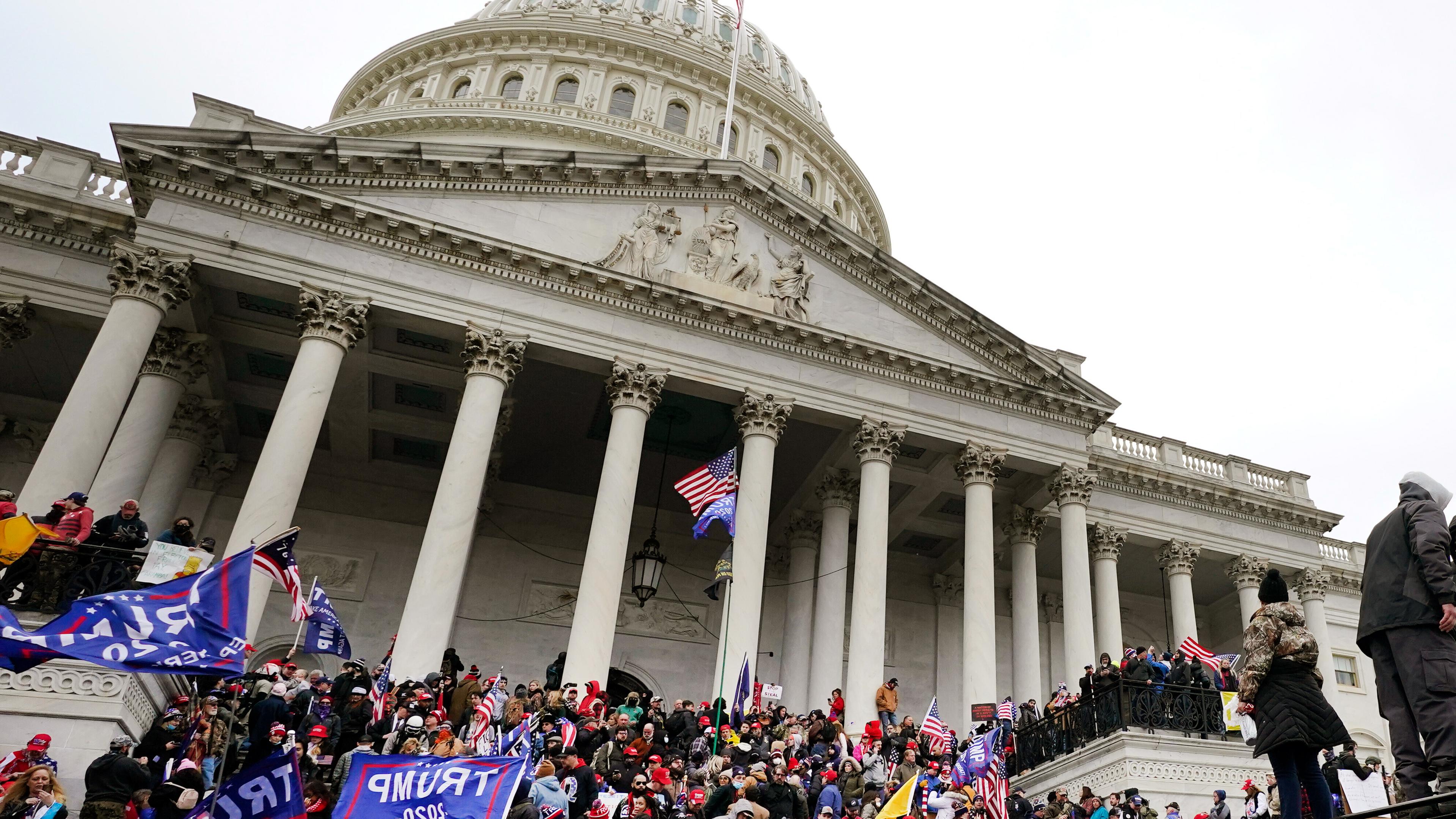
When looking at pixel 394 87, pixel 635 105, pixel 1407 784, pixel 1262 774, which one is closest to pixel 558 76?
→ pixel 635 105

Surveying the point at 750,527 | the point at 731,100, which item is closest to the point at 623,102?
the point at 731,100

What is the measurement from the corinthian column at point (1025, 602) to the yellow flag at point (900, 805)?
43.5 ft

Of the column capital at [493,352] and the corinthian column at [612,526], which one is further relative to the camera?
the column capital at [493,352]

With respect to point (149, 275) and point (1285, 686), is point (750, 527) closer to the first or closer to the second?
point (149, 275)

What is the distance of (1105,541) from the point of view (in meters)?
29.3

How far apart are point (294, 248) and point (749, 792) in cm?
1651

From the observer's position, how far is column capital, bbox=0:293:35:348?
2348 cm

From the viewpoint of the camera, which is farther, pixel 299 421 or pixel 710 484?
pixel 710 484

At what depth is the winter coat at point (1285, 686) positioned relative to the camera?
6.25m

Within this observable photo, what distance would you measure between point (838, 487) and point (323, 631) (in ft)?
48.4

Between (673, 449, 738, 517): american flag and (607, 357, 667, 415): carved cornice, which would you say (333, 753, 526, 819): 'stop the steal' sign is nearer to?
(673, 449, 738, 517): american flag

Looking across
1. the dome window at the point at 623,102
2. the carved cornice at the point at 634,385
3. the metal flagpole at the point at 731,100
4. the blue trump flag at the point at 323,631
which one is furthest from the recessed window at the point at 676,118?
the blue trump flag at the point at 323,631

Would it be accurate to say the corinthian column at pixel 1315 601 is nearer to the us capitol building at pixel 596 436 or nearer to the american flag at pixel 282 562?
the us capitol building at pixel 596 436

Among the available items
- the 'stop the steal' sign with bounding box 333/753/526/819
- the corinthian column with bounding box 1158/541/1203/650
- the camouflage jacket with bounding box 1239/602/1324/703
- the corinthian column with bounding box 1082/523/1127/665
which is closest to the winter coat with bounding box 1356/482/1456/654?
the camouflage jacket with bounding box 1239/602/1324/703
